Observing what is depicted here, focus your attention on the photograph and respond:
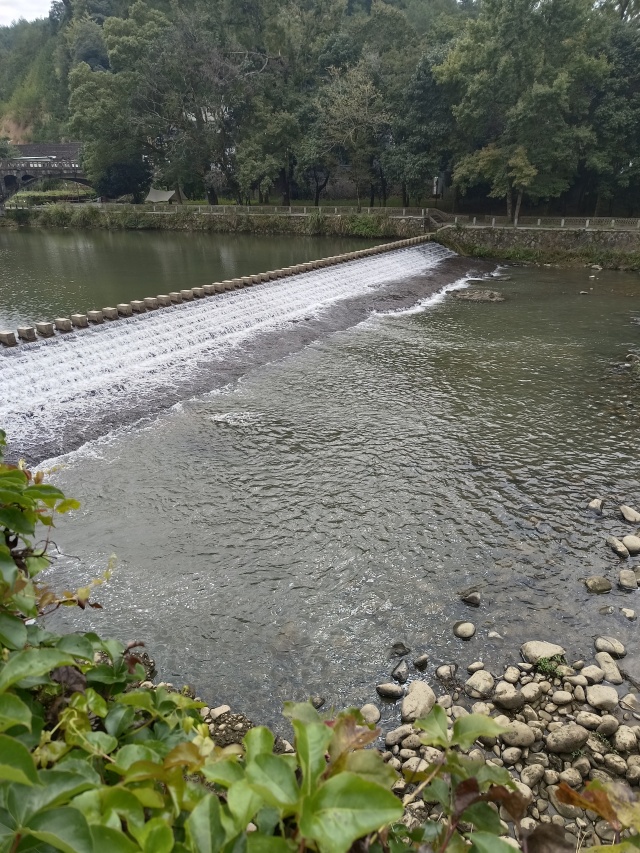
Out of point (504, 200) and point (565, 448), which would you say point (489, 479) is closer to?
point (565, 448)

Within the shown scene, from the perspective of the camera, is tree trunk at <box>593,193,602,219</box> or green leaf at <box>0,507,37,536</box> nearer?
green leaf at <box>0,507,37,536</box>

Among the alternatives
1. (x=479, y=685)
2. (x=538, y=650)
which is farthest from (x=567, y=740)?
(x=538, y=650)

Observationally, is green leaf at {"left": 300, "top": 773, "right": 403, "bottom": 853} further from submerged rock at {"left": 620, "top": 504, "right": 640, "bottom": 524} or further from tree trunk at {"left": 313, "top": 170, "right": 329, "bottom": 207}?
tree trunk at {"left": 313, "top": 170, "right": 329, "bottom": 207}

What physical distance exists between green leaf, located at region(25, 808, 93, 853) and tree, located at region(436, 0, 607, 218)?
3088 cm

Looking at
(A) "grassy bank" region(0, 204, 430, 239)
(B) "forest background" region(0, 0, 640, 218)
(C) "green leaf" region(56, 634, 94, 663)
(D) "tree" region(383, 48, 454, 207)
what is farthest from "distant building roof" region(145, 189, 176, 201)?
(C) "green leaf" region(56, 634, 94, 663)

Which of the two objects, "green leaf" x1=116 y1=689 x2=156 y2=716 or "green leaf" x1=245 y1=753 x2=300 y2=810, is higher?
"green leaf" x1=245 y1=753 x2=300 y2=810

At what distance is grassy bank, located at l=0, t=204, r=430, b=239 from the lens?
3466 cm

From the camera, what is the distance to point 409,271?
2469 centimetres

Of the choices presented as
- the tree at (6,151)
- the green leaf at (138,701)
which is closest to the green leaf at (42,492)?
the green leaf at (138,701)

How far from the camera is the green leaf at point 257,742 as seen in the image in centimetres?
132

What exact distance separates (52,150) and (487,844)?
78.3 m

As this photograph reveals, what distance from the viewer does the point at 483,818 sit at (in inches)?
53.2

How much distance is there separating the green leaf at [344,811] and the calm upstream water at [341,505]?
13.8 ft

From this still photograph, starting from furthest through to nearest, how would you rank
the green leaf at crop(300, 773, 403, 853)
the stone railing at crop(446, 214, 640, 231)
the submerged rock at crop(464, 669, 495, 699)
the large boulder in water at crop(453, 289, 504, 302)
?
the stone railing at crop(446, 214, 640, 231), the large boulder in water at crop(453, 289, 504, 302), the submerged rock at crop(464, 669, 495, 699), the green leaf at crop(300, 773, 403, 853)
